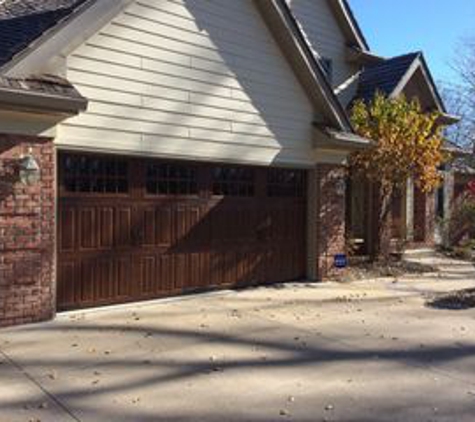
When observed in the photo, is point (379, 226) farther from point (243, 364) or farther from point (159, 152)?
point (243, 364)

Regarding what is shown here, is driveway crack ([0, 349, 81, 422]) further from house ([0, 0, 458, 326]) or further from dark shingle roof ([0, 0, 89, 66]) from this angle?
dark shingle roof ([0, 0, 89, 66])

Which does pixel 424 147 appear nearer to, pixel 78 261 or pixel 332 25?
pixel 332 25

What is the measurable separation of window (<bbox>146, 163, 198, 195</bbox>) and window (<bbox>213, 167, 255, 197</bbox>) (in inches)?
21.1

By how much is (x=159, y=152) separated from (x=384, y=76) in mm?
9919

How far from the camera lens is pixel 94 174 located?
983 cm

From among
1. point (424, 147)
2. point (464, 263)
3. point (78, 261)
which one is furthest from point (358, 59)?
point (78, 261)

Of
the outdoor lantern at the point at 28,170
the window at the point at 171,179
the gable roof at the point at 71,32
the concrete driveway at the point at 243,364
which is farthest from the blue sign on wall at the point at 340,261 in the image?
the outdoor lantern at the point at 28,170

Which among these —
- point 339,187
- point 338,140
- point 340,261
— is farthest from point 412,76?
point 340,261

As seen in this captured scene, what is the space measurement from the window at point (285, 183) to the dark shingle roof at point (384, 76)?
17.4 ft

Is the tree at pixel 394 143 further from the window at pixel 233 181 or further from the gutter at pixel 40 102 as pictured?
the gutter at pixel 40 102

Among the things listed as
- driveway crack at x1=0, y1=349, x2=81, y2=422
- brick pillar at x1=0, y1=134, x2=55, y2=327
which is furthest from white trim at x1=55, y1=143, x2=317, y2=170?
driveway crack at x1=0, y1=349, x2=81, y2=422

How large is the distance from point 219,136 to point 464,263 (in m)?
9.70

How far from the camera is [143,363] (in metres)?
7.18

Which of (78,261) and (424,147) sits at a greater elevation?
(424,147)
